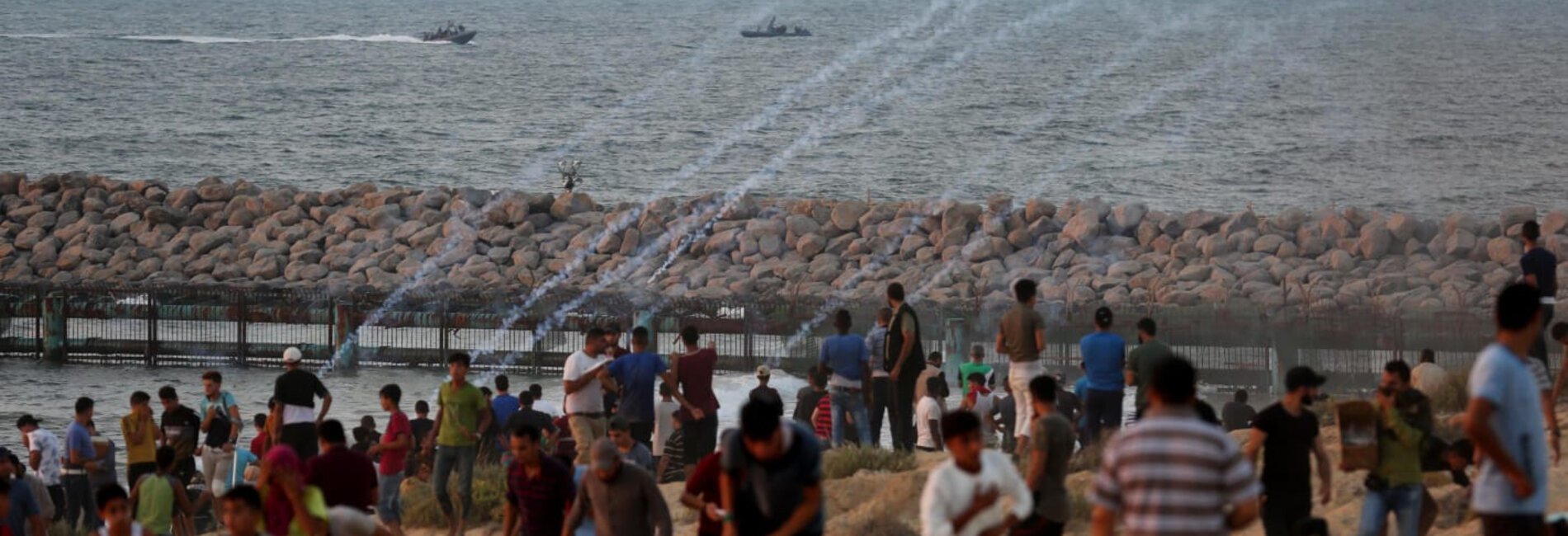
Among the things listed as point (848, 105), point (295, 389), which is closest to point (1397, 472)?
point (295, 389)

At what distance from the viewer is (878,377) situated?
17406 mm

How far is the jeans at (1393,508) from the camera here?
1064 cm

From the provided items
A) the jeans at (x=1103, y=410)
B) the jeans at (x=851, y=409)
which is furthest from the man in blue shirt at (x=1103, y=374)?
the jeans at (x=851, y=409)

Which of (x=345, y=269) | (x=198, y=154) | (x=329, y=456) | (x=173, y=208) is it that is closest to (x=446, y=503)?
(x=329, y=456)

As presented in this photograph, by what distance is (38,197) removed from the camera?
5078 centimetres

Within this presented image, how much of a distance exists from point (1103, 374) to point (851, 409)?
2892mm

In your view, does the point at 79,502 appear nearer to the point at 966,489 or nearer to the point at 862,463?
the point at 862,463

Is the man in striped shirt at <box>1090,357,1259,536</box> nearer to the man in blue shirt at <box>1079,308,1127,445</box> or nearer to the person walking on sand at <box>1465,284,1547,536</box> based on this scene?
the person walking on sand at <box>1465,284,1547,536</box>

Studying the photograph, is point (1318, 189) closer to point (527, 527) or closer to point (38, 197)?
point (38, 197)

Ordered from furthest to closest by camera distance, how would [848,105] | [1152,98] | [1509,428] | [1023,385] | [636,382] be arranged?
1. [848,105]
2. [1152,98]
3. [636,382]
4. [1023,385]
5. [1509,428]

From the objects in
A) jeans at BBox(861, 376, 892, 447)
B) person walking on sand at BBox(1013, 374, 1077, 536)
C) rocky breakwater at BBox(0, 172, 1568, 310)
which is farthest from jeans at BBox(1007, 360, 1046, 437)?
rocky breakwater at BBox(0, 172, 1568, 310)

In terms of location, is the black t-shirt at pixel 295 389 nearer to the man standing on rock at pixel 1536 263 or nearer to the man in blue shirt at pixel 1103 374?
the man in blue shirt at pixel 1103 374

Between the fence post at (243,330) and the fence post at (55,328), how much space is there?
9.89ft

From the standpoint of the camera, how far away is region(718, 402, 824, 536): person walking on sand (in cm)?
866
